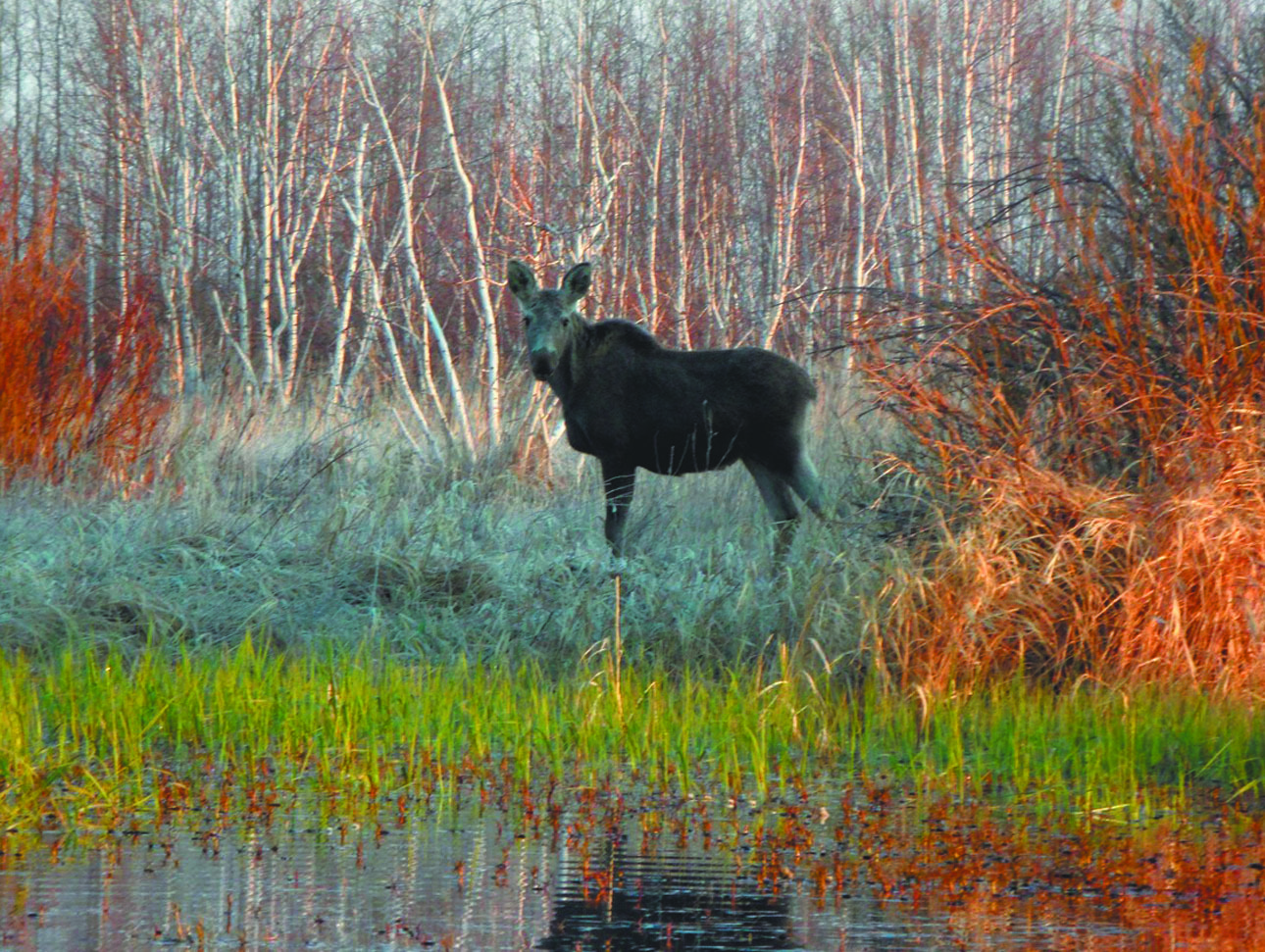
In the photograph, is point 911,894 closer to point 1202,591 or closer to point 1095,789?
point 1095,789

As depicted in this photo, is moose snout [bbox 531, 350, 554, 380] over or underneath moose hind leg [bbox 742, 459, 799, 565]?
over

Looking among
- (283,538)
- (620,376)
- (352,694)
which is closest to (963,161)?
(620,376)

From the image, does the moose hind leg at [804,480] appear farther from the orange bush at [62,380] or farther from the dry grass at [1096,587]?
the orange bush at [62,380]

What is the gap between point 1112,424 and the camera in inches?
271

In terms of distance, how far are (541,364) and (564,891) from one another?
5.12 m

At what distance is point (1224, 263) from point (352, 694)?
4.14 meters

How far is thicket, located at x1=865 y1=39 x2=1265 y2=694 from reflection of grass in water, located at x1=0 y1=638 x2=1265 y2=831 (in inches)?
13.2

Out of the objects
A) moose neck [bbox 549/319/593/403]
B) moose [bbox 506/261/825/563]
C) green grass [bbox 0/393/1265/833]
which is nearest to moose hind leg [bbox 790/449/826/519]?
moose [bbox 506/261/825/563]

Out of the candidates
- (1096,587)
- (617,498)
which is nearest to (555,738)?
(1096,587)

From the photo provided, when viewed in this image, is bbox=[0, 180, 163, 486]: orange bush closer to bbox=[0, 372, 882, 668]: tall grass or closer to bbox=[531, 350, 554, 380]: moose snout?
bbox=[0, 372, 882, 668]: tall grass

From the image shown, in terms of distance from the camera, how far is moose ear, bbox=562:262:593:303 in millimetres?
9234

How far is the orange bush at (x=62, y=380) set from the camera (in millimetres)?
10758

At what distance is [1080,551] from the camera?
6430 millimetres

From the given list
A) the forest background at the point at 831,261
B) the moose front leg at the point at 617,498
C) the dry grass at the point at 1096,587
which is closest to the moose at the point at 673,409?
the moose front leg at the point at 617,498
